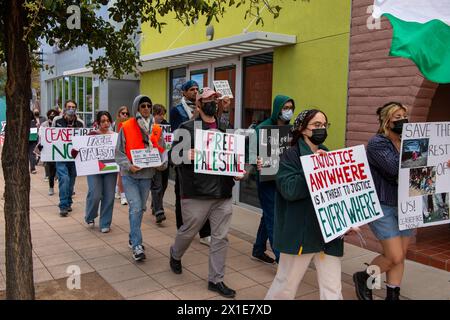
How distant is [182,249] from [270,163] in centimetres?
131

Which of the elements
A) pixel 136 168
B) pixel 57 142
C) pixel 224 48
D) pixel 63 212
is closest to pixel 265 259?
pixel 136 168

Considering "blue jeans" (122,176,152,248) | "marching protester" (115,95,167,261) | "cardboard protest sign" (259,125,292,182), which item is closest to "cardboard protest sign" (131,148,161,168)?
"marching protester" (115,95,167,261)

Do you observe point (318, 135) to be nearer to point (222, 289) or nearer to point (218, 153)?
point (218, 153)

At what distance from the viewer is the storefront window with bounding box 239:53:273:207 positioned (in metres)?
7.70

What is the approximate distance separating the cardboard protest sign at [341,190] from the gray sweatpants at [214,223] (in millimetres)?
1315

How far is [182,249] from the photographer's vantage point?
15.6 feet

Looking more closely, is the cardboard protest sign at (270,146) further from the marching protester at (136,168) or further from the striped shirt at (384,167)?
the marching protester at (136,168)

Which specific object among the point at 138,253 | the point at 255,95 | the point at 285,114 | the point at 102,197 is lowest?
the point at 138,253

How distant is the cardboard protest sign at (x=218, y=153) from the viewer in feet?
14.0

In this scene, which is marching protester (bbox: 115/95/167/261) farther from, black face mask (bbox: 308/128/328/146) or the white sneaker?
black face mask (bbox: 308/128/328/146)

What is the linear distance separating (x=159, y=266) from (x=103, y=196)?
1987 millimetres

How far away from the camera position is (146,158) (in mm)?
5477

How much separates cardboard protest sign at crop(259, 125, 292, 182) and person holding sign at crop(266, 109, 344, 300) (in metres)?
1.36

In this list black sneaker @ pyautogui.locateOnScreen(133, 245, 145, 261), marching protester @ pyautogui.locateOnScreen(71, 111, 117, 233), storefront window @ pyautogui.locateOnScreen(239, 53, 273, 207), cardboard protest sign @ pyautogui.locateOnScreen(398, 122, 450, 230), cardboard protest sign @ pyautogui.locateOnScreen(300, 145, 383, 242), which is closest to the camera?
cardboard protest sign @ pyautogui.locateOnScreen(300, 145, 383, 242)
